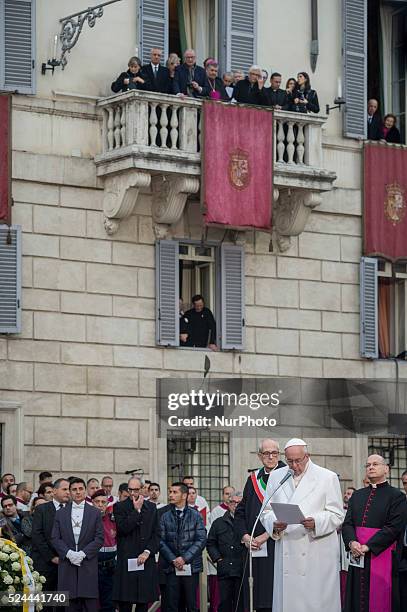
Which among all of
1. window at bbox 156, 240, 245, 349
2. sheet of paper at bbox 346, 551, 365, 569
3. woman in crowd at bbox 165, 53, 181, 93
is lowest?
sheet of paper at bbox 346, 551, 365, 569

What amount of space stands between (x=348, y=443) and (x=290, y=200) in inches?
178

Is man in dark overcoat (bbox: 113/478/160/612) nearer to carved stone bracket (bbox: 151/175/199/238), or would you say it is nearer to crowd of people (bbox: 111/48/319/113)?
carved stone bracket (bbox: 151/175/199/238)

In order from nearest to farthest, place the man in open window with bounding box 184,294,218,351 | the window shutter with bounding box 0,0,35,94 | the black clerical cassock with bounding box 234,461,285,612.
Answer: the black clerical cassock with bounding box 234,461,285,612 → the window shutter with bounding box 0,0,35,94 → the man in open window with bounding box 184,294,218,351

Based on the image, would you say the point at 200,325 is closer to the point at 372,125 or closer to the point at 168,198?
the point at 168,198

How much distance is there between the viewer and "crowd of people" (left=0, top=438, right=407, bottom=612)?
19469 millimetres

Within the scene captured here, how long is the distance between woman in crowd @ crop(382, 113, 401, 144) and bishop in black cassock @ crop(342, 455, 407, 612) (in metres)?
14.9

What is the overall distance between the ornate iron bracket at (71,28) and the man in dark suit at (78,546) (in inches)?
353

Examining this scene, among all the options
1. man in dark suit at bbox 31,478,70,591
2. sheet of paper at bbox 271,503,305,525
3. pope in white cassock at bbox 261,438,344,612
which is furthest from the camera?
man in dark suit at bbox 31,478,70,591

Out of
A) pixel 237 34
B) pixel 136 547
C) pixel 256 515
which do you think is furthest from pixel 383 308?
pixel 256 515

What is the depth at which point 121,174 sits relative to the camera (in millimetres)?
30984

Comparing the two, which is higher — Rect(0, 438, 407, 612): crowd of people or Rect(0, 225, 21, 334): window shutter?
Rect(0, 225, 21, 334): window shutter

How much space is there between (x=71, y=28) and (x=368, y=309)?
Result: 7.74 meters

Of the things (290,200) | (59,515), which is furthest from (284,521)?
(290,200)

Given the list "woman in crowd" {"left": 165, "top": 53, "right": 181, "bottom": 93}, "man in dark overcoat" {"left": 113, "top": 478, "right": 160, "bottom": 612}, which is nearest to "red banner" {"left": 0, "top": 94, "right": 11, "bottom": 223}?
"woman in crowd" {"left": 165, "top": 53, "right": 181, "bottom": 93}
